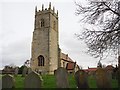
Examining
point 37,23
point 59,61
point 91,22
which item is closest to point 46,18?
point 37,23

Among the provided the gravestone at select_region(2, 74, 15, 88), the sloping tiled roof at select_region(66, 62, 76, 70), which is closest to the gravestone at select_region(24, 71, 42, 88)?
the gravestone at select_region(2, 74, 15, 88)

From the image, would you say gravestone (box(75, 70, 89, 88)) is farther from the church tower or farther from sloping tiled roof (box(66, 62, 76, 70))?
sloping tiled roof (box(66, 62, 76, 70))

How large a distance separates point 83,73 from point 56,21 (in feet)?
158

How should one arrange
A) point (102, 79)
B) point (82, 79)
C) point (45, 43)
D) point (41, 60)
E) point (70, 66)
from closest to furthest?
point (102, 79)
point (82, 79)
point (41, 60)
point (45, 43)
point (70, 66)

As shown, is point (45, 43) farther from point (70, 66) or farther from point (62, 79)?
point (62, 79)

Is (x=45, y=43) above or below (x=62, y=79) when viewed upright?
above

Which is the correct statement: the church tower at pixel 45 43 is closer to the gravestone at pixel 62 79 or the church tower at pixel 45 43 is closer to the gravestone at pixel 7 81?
the gravestone at pixel 62 79

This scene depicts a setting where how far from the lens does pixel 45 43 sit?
51719mm

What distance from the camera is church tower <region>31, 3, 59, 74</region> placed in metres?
50.2

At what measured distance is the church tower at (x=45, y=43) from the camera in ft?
165

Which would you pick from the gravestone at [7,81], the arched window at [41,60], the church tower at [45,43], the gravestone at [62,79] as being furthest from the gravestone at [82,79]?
the arched window at [41,60]

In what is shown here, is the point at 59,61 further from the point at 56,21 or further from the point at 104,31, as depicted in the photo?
the point at 104,31

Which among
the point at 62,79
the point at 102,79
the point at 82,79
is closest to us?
the point at 102,79

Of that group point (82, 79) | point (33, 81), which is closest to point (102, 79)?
point (82, 79)
